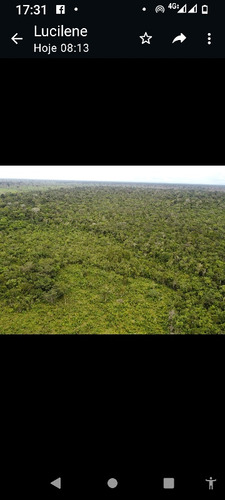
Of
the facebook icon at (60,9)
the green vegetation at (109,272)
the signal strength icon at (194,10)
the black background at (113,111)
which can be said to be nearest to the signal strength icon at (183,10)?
the signal strength icon at (194,10)

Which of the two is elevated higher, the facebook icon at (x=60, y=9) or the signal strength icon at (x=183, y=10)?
the facebook icon at (x=60, y=9)

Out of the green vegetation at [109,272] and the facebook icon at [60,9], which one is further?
the green vegetation at [109,272]

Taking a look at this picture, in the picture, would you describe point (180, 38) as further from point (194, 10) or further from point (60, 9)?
point (60, 9)

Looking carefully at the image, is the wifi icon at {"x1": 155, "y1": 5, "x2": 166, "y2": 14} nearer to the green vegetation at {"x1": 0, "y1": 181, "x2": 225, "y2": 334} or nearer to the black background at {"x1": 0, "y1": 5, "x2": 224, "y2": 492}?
the black background at {"x1": 0, "y1": 5, "x2": 224, "y2": 492}

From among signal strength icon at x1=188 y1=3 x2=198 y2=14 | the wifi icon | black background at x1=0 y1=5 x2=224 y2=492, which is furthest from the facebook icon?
signal strength icon at x1=188 y1=3 x2=198 y2=14

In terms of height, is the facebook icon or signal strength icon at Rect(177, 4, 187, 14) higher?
the facebook icon

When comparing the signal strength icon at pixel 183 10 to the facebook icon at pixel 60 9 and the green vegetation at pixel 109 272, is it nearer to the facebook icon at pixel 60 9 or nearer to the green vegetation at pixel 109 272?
the facebook icon at pixel 60 9

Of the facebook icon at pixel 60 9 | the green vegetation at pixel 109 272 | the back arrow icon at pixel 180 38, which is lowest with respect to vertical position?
the green vegetation at pixel 109 272
